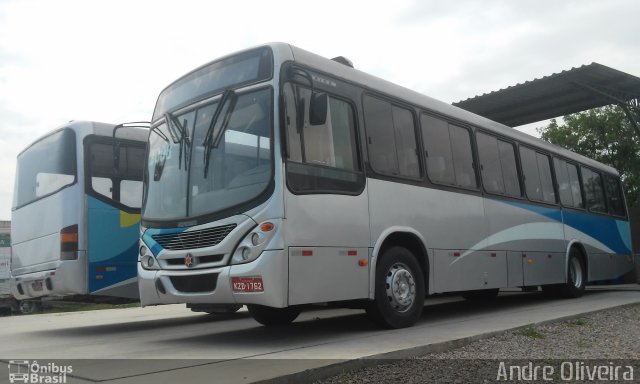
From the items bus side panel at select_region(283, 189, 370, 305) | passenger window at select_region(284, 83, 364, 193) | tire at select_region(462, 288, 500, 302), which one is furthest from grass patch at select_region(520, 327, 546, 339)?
tire at select_region(462, 288, 500, 302)

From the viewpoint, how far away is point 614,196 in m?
15.5

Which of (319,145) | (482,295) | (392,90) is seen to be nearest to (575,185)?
(482,295)

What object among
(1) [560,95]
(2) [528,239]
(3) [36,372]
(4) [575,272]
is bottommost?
(3) [36,372]

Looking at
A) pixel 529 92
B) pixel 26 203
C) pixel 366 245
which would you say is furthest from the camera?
pixel 529 92

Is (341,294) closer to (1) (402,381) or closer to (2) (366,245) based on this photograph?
(2) (366,245)

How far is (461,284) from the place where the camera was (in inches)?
341

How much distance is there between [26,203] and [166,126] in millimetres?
3696

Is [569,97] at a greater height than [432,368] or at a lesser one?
greater

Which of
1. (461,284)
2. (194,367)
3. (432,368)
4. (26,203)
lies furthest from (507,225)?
(26,203)

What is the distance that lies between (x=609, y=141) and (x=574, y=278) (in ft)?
62.6

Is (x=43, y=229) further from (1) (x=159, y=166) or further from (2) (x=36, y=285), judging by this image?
(1) (x=159, y=166)

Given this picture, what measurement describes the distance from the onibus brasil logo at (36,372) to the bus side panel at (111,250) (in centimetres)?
268

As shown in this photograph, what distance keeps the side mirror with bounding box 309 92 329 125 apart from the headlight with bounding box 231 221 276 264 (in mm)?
1302

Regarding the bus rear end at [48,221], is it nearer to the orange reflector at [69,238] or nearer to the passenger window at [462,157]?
the orange reflector at [69,238]
